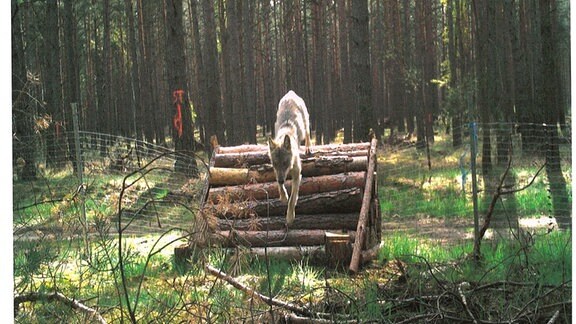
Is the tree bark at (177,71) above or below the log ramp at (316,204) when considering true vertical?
above

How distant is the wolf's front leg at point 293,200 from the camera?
13.2 feet

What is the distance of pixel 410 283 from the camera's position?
2752mm

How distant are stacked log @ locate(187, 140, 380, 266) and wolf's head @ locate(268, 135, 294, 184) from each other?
136mm

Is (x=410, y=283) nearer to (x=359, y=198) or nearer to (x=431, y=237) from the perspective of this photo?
(x=431, y=237)

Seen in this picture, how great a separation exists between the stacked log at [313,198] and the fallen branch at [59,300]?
3.80ft

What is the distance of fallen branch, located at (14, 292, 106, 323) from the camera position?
8.28ft

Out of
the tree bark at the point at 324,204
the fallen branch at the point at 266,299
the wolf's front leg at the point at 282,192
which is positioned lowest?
the fallen branch at the point at 266,299

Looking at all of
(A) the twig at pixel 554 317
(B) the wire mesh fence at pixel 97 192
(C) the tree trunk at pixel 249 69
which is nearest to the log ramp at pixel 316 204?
(B) the wire mesh fence at pixel 97 192

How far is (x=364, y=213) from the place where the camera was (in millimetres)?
4020

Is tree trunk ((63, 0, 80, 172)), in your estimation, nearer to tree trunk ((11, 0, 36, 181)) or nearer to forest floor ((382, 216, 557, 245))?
tree trunk ((11, 0, 36, 181))

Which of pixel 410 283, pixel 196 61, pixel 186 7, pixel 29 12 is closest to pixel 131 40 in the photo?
pixel 186 7

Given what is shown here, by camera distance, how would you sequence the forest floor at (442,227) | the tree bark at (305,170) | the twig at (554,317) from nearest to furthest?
the twig at (554,317), the forest floor at (442,227), the tree bark at (305,170)

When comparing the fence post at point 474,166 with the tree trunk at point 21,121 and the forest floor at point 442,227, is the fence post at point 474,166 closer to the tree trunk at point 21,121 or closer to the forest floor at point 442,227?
the forest floor at point 442,227

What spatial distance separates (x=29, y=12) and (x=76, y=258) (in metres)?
1.89
